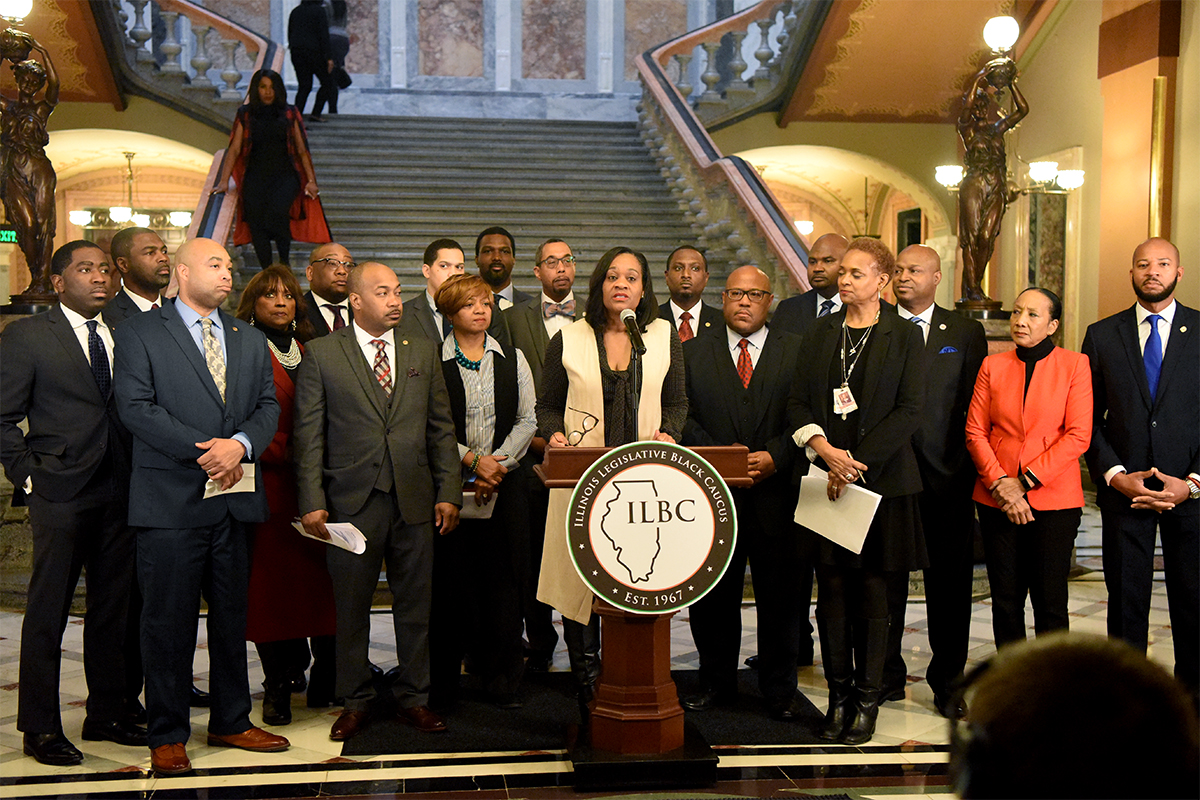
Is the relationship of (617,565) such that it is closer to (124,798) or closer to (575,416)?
(575,416)

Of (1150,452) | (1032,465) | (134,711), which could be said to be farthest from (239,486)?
(1150,452)

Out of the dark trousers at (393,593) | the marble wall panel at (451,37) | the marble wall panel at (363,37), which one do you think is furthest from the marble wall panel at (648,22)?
the dark trousers at (393,593)

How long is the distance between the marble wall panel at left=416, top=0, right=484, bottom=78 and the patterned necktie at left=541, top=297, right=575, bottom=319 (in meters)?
12.7

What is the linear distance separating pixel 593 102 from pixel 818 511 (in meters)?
13.7

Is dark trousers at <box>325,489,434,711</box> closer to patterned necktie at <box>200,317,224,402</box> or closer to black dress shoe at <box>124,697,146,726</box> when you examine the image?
patterned necktie at <box>200,317,224,402</box>

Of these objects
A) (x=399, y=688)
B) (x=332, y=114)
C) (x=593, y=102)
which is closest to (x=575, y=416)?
(x=399, y=688)

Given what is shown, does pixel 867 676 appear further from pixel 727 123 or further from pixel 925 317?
pixel 727 123

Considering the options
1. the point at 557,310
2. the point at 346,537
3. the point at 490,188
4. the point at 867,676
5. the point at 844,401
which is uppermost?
the point at 490,188

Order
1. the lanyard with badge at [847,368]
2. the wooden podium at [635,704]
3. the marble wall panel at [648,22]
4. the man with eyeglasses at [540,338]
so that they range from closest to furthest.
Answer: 1. the wooden podium at [635,704]
2. the lanyard with badge at [847,368]
3. the man with eyeglasses at [540,338]
4. the marble wall panel at [648,22]

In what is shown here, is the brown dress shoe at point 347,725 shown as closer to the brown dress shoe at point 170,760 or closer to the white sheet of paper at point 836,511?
the brown dress shoe at point 170,760

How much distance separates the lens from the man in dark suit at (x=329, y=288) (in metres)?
4.67

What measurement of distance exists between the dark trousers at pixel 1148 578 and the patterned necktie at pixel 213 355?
3.32 m

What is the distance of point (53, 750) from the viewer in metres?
3.80

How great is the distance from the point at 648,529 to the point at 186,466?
1543mm
